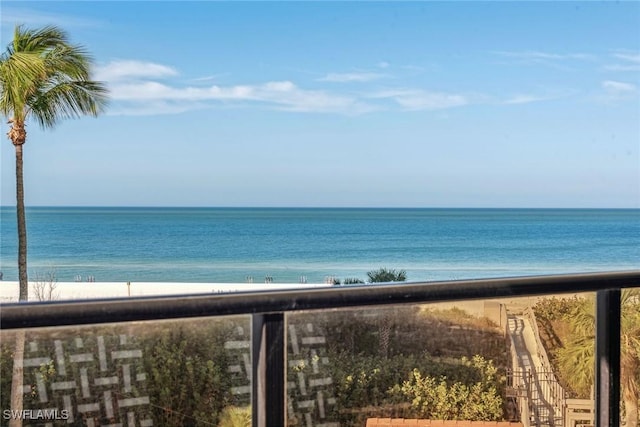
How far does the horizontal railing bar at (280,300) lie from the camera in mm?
1211

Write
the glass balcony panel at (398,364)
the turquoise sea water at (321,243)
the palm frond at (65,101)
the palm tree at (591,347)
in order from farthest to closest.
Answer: the turquoise sea water at (321,243), the palm frond at (65,101), the palm tree at (591,347), the glass balcony panel at (398,364)

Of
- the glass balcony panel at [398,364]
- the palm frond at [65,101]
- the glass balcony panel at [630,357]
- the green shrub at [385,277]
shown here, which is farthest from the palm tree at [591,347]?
the green shrub at [385,277]

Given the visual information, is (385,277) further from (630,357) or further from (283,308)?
(283,308)

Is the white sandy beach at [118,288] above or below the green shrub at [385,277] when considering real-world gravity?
below

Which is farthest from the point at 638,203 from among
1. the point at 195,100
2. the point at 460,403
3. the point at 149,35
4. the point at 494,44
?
the point at 460,403

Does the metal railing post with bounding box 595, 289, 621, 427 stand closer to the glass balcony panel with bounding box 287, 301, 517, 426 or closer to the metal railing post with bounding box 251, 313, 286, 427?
the glass balcony panel with bounding box 287, 301, 517, 426

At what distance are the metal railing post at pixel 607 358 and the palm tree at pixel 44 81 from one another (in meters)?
12.0

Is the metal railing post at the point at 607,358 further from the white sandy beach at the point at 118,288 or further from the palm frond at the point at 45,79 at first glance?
the white sandy beach at the point at 118,288

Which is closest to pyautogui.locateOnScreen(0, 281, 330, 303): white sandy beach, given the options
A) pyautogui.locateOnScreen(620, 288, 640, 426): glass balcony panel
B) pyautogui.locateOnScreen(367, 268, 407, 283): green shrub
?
pyautogui.locateOnScreen(367, 268, 407, 283): green shrub

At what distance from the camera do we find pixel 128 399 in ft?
4.57

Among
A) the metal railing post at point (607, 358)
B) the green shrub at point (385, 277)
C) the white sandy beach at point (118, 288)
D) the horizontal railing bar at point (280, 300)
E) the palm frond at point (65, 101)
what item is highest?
the palm frond at point (65, 101)

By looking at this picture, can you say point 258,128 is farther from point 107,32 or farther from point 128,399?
point 128,399

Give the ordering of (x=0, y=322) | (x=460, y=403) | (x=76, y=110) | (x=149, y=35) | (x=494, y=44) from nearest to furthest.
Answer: (x=0, y=322)
(x=460, y=403)
(x=76, y=110)
(x=494, y=44)
(x=149, y=35)

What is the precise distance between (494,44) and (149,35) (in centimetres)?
1976
